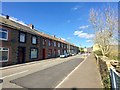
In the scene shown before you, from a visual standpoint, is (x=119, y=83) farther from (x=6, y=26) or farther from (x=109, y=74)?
(x=6, y=26)

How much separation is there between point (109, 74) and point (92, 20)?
17276 millimetres

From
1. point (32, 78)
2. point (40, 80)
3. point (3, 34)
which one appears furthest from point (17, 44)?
point (40, 80)

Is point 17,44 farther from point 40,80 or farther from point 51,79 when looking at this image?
point 40,80

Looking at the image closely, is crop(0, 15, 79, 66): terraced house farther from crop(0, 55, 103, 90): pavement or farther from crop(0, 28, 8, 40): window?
crop(0, 55, 103, 90): pavement

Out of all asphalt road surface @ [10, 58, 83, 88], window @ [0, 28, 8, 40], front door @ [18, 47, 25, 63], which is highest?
window @ [0, 28, 8, 40]

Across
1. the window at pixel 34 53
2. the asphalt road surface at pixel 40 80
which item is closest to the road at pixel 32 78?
the asphalt road surface at pixel 40 80

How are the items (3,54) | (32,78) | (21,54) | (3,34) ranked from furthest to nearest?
(21,54), (3,34), (3,54), (32,78)

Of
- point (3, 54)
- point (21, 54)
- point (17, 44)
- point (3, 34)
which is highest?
point (3, 34)

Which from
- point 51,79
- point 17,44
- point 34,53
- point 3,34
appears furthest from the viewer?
point 34,53

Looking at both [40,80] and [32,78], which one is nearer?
[40,80]

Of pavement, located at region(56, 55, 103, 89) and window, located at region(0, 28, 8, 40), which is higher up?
window, located at region(0, 28, 8, 40)

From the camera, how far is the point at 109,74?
6.57 meters

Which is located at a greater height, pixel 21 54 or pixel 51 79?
pixel 21 54

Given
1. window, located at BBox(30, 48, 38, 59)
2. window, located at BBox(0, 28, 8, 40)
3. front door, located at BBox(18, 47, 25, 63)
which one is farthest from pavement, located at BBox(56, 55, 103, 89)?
window, located at BBox(30, 48, 38, 59)
